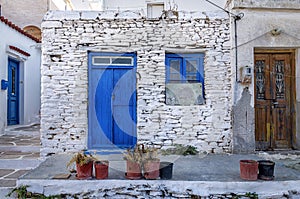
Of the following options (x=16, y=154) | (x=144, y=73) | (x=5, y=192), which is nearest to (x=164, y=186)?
(x=5, y=192)

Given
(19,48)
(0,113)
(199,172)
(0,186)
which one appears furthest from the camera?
(19,48)

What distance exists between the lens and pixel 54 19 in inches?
255

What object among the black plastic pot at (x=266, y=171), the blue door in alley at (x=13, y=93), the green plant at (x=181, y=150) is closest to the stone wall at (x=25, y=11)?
the blue door in alley at (x=13, y=93)

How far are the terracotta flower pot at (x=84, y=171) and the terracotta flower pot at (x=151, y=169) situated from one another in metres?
0.87

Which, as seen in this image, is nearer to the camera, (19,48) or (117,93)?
(117,93)

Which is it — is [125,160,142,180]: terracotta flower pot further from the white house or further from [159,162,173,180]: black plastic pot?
the white house

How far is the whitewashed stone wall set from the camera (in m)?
6.45

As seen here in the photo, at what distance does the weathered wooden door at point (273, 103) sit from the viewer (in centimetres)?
675

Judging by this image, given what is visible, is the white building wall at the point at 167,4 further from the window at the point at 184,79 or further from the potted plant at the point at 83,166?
the potted plant at the point at 83,166

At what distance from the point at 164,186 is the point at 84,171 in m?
1.27

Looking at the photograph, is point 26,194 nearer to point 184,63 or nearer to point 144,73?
point 144,73

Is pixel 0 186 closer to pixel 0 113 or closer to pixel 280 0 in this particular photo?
pixel 0 113

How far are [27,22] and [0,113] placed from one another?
7.86 metres

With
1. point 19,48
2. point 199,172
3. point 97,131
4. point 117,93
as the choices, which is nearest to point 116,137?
point 97,131
